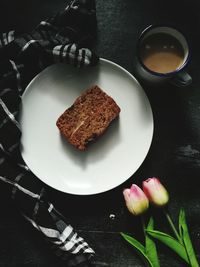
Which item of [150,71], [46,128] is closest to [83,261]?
[46,128]

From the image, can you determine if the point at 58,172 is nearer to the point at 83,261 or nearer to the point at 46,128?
the point at 46,128

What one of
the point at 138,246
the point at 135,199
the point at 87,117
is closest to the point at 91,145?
the point at 87,117

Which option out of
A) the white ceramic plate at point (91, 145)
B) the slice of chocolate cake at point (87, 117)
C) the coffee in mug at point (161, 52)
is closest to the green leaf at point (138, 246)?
the white ceramic plate at point (91, 145)

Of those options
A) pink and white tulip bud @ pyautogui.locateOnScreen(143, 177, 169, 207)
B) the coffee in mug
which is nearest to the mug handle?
the coffee in mug

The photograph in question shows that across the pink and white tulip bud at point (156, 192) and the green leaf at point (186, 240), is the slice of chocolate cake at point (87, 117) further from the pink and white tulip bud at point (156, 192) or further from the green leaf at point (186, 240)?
the green leaf at point (186, 240)

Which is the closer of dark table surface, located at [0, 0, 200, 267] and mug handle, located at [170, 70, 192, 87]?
mug handle, located at [170, 70, 192, 87]

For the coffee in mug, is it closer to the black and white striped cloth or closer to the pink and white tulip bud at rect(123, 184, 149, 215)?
the black and white striped cloth
